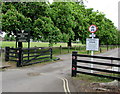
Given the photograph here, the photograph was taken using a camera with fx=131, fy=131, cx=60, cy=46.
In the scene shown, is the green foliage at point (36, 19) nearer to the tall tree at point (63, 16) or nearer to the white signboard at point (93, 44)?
the tall tree at point (63, 16)

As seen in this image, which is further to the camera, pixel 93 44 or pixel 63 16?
pixel 63 16

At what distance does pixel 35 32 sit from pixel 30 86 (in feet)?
36.8

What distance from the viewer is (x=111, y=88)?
5.91 m

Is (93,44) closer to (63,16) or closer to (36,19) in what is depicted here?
(36,19)

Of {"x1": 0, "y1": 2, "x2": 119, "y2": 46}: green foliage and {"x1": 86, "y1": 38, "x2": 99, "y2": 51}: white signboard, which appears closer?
{"x1": 86, "y1": 38, "x2": 99, "y2": 51}: white signboard

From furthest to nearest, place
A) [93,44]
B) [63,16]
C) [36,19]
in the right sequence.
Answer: [63,16] → [36,19] → [93,44]

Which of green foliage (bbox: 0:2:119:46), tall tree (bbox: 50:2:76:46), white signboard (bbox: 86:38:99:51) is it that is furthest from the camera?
tall tree (bbox: 50:2:76:46)

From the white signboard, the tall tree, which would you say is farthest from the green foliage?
the white signboard

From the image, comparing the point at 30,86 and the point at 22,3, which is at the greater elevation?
the point at 22,3

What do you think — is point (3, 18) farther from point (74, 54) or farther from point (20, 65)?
point (74, 54)

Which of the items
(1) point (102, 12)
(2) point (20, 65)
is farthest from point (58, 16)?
(1) point (102, 12)

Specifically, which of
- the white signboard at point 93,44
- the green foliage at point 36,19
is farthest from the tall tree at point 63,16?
the white signboard at point 93,44

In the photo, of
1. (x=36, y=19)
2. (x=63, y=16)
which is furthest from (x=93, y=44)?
(x=63, y=16)

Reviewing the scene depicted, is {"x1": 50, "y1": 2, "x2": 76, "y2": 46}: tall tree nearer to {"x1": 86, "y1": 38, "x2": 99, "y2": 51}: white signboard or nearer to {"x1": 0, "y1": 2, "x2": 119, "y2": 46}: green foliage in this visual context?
{"x1": 0, "y1": 2, "x2": 119, "y2": 46}: green foliage
